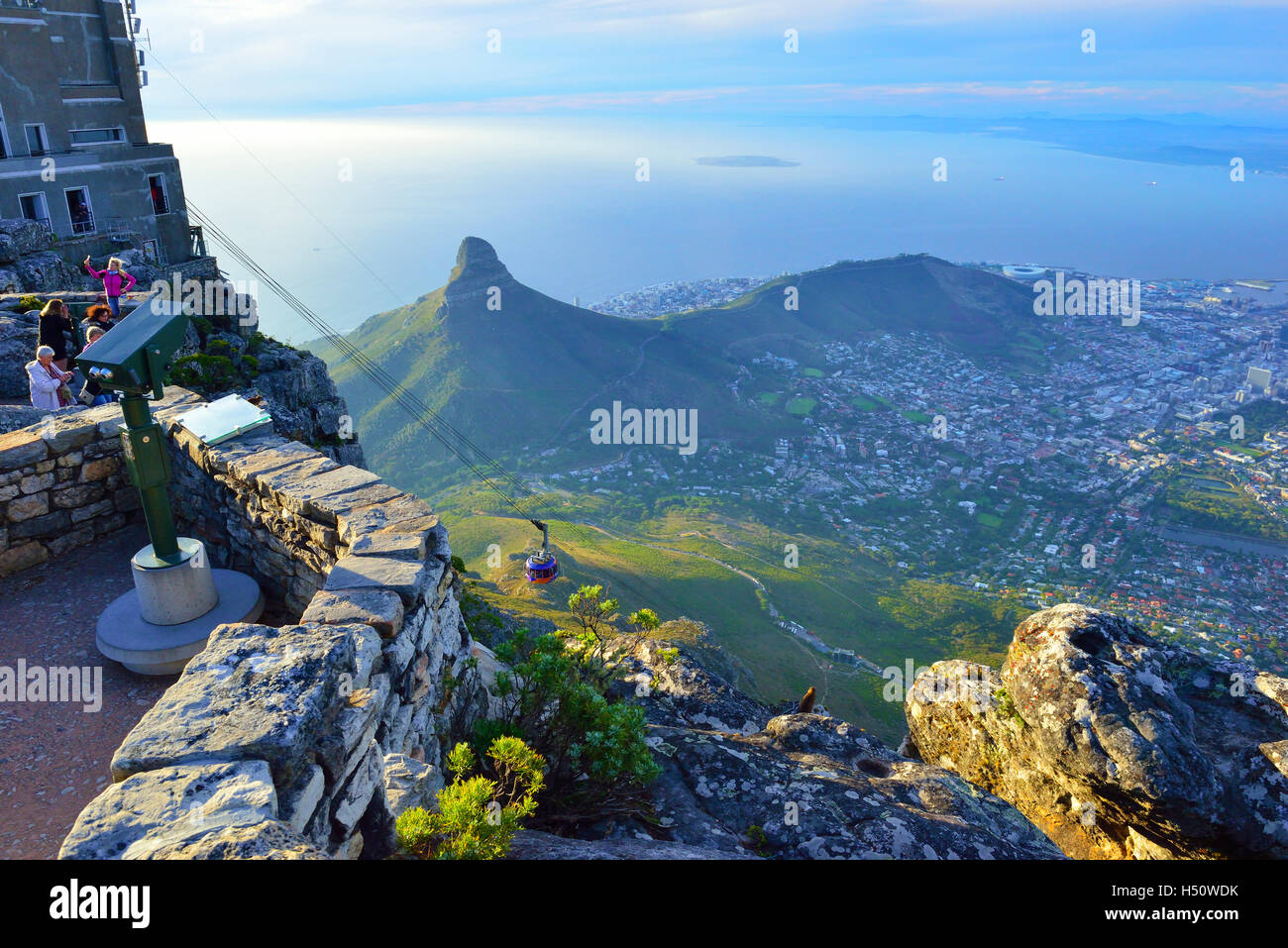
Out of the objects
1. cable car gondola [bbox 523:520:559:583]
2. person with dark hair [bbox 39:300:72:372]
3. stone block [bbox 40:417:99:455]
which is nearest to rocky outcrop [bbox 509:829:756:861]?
stone block [bbox 40:417:99:455]

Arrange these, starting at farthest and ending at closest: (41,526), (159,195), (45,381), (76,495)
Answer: (159,195)
(45,381)
(76,495)
(41,526)

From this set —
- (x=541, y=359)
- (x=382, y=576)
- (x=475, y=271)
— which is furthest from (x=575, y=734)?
(x=475, y=271)

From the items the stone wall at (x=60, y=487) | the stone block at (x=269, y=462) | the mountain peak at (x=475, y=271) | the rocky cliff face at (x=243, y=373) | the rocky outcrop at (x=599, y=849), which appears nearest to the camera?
the rocky outcrop at (x=599, y=849)

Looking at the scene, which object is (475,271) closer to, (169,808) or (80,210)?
(80,210)

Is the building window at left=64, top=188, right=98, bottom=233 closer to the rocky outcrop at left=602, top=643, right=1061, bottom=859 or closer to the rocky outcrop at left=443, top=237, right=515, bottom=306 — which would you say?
the rocky outcrop at left=602, top=643, right=1061, bottom=859

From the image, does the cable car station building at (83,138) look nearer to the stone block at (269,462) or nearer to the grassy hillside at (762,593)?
the stone block at (269,462)


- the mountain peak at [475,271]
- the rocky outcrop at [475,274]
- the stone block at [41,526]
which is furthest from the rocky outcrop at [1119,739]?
the mountain peak at [475,271]
